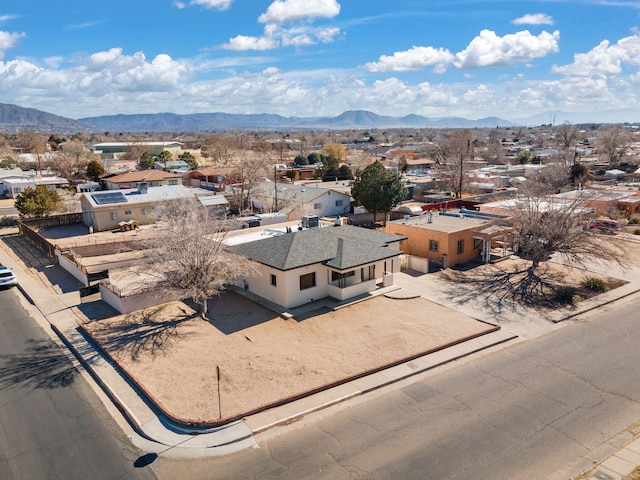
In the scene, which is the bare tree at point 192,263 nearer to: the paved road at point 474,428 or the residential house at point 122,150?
the paved road at point 474,428

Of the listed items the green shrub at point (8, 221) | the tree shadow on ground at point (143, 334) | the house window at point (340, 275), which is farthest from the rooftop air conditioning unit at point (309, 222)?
the green shrub at point (8, 221)

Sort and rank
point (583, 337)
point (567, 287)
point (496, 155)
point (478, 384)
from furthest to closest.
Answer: point (496, 155), point (567, 287), point (583, 337), point (478, 384)

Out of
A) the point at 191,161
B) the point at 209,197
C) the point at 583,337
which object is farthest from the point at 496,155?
the point at 583,337

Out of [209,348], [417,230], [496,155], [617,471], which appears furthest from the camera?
[496,155]

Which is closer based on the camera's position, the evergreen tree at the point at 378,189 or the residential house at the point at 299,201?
the evergreen tree at the point at 378,189

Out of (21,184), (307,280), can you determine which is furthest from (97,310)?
(21,184)

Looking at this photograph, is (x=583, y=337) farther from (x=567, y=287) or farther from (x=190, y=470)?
(x=190, y=470)

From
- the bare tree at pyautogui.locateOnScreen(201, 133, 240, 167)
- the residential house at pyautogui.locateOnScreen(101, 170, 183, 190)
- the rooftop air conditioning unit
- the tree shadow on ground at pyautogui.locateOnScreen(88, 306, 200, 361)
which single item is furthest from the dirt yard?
the bare tree at pyautogui.locateOnScreen(201, 133, 240, 167)
